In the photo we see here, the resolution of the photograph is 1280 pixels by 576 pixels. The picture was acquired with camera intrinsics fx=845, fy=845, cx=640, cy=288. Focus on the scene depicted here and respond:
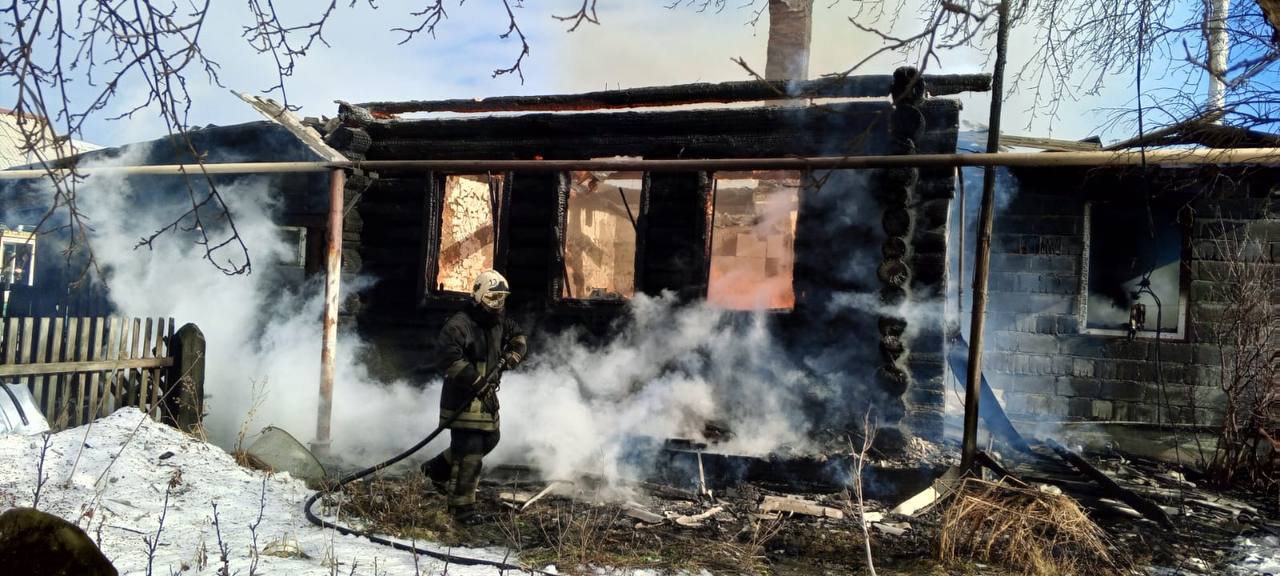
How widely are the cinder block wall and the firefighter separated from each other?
313 inches

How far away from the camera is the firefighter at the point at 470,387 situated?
6652mm

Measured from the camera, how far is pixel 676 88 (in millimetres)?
9641

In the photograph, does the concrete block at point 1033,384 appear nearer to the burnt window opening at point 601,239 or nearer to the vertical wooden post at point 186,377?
the burnt window opening at point 601,239

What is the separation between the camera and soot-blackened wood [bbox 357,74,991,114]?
8.60 meters

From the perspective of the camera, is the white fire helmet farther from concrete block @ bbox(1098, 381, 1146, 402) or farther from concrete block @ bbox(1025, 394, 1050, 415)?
concrete block @ bbox(1098, 381, 1146, 402)

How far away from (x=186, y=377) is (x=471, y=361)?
3.40m

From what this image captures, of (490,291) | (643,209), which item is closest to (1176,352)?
(643,209)

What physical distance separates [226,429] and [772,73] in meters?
11.6

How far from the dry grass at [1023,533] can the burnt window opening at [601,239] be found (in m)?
11.2

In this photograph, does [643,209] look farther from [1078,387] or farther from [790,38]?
[790,38]

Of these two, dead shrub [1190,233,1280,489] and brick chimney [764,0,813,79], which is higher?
brick chimney [764,0,813,79]

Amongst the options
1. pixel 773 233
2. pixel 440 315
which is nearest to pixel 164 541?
pixel 440 315

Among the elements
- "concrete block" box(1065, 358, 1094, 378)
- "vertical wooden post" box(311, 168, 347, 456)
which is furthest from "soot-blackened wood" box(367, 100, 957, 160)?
"concrete block" box(1065, 358, 1094, 378)

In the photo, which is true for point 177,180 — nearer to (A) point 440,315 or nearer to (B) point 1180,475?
(A) point 440,315
